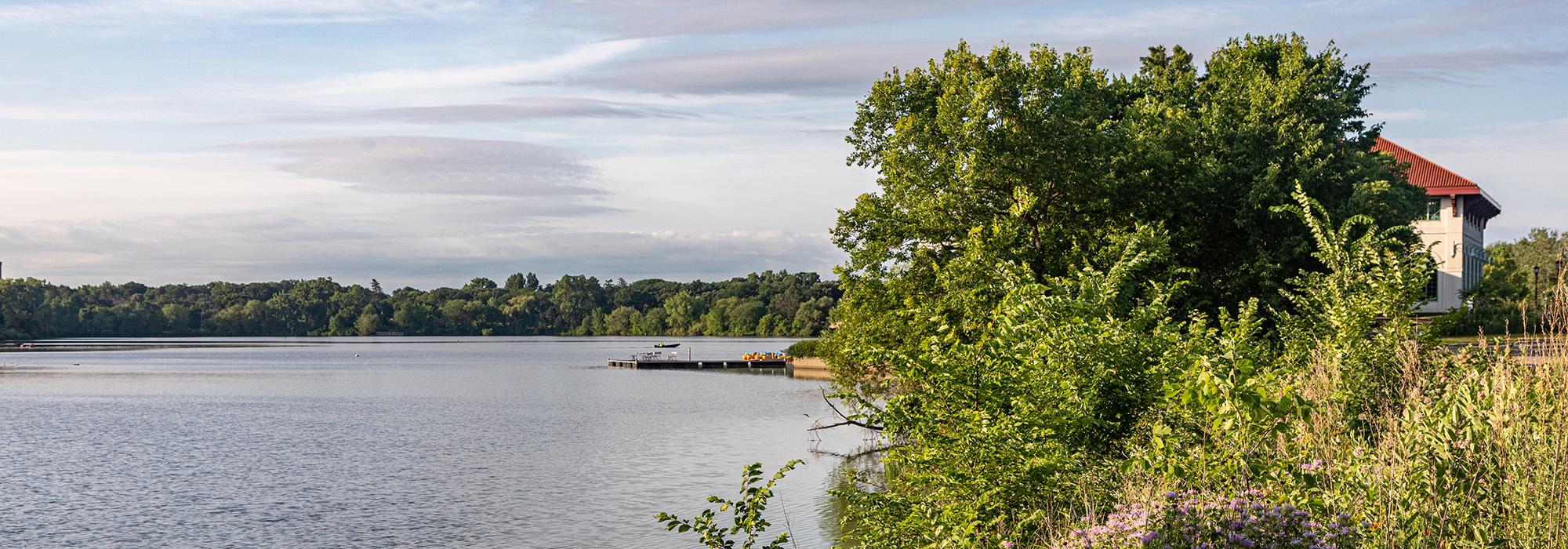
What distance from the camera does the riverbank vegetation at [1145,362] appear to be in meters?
7.81

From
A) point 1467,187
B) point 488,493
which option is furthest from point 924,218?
point 1467,187

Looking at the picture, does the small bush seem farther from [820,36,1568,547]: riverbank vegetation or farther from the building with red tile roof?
[820,36,1568,547]: riverbank vegetation

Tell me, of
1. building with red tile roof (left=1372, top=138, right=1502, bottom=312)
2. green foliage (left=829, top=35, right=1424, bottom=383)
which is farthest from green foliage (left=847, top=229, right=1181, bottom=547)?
building with red tile roof (left=1372, top=138, right=1502, bottom=312)

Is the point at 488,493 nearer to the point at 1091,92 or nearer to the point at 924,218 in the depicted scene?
the point at 924,218

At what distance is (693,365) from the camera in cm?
11119

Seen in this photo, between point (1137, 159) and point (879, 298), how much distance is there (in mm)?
7370

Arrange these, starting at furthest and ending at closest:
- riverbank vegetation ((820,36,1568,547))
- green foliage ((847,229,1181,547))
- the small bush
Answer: the small bush → green foliage ((847,229,1181,547)) → riverbank vegetation ((820,36,1568,547))

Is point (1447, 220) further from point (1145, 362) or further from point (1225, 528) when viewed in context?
point (1225, 528)

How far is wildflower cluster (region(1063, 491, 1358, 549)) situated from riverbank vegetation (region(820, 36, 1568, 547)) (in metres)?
0.02

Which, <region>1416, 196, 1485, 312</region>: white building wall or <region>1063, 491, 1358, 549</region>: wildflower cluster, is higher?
<region>1416, 196, 1485, 312</region>: white building wall

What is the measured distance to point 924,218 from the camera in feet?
92.7

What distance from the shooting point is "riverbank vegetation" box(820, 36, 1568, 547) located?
781cm

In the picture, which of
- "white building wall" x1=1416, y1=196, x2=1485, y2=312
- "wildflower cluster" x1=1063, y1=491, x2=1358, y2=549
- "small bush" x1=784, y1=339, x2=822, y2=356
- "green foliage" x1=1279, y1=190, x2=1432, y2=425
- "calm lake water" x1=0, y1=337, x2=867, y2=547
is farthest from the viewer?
"small bush" x1=784, y1=339, x2=822, y2=356

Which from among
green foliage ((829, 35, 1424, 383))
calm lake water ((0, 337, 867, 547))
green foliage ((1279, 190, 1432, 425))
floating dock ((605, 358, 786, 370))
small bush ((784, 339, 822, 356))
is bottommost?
calm lake water ((0, 337, 867, 547))
